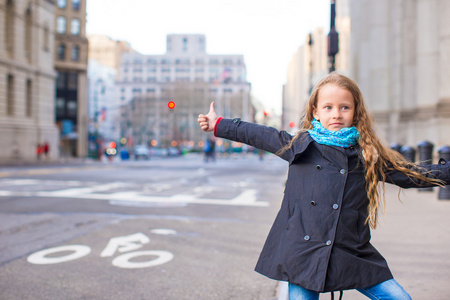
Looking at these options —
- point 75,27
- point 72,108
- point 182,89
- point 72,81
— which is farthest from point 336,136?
point 72,108

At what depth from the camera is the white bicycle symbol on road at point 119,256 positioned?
5.16 meters

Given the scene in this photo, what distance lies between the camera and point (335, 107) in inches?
99.9

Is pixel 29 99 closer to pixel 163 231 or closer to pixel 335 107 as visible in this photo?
pixel 163 231

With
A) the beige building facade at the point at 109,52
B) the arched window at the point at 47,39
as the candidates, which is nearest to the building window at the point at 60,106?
the arched window at the point at 47,39

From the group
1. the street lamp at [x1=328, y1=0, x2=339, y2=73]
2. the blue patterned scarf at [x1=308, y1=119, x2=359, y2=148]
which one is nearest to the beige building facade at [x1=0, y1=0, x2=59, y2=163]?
the street lamp at [x1=328, y1=0, x2=339, y2=73]

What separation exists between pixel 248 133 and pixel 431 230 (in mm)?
5432

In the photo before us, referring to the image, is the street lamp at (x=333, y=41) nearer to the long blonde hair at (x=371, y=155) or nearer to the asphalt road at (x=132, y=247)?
the asphalt road at (x=132, y=247)

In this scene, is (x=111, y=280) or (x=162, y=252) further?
(x=162, y=252)

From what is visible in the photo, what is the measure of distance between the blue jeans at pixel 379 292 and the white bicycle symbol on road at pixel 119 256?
2.98 meters

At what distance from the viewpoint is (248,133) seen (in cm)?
260

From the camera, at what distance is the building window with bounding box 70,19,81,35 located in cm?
5741

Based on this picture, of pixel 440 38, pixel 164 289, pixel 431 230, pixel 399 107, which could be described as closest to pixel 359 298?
pixel 164 289

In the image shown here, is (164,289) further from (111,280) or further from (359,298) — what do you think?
(359,298)

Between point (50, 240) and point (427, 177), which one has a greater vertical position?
point (427, 177)
